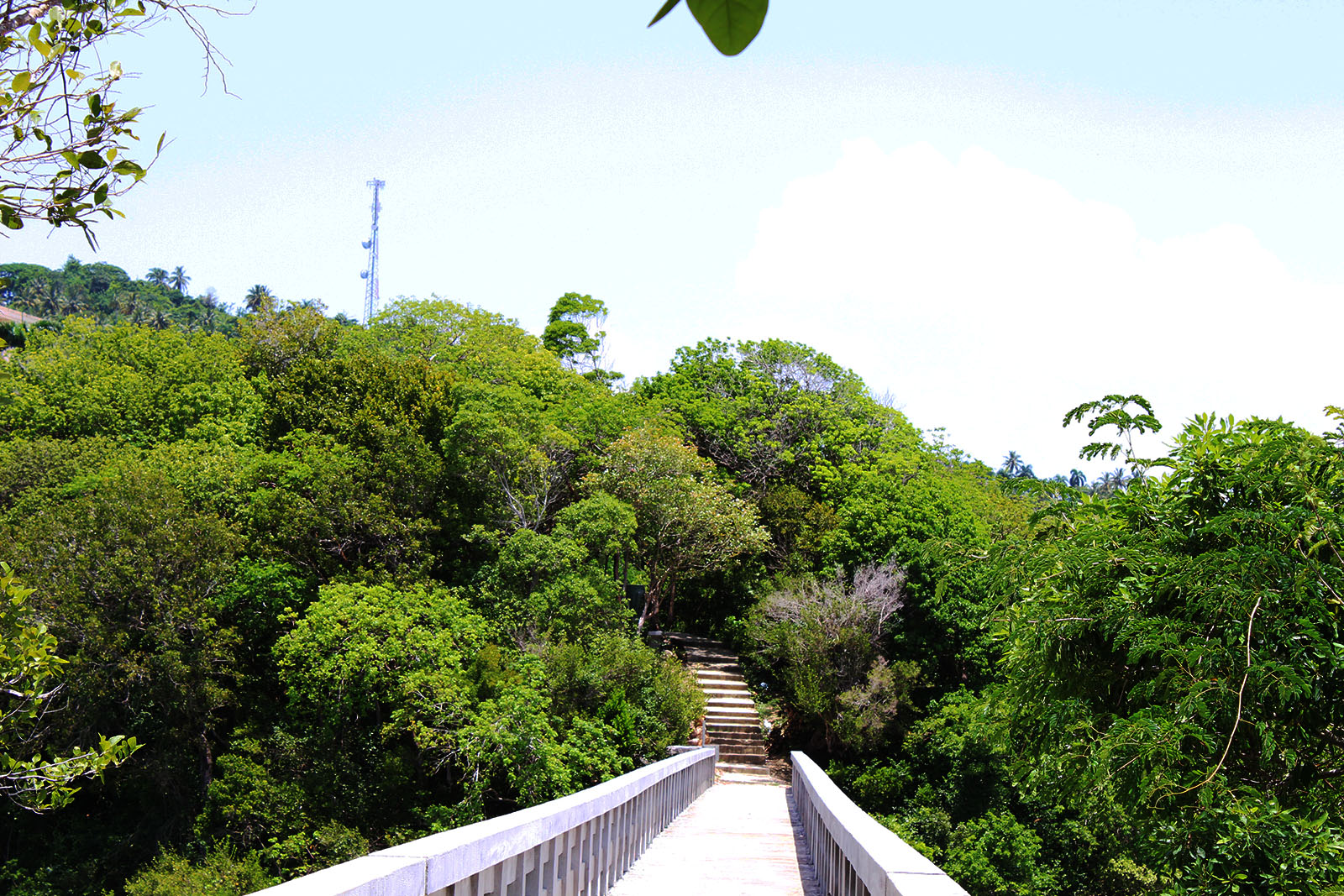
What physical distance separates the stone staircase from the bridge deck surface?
37.8 feet

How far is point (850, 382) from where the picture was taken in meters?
30.8

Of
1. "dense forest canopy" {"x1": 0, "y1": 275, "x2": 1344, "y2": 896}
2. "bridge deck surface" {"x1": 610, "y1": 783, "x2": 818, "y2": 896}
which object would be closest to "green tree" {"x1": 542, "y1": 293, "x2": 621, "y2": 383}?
"dense forest canopy" {"x1": 0, "y1": 275, "x2": 1344, "y2": 896}

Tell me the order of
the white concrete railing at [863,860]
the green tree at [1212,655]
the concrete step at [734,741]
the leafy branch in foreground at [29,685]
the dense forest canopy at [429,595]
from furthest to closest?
the concrete step at [734,741] → the dense forest canopy at [429,595] → the leafy branch in foreground at [29,685] → the green tree at [1212,655] → the white concrete railing at [863,860]

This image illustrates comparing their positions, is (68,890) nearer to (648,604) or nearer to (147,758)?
(147,758)

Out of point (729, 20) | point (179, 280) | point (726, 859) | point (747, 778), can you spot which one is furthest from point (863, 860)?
point (179, 280)

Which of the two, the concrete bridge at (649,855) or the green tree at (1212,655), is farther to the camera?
the green tree at (1212,655)

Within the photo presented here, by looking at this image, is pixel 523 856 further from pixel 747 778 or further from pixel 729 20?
pixel 747 778

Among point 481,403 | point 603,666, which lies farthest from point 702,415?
point 603,666

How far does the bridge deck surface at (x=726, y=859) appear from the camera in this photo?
5230 mm

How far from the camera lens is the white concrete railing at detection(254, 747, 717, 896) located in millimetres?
1897

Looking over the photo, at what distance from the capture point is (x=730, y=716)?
23.0 m

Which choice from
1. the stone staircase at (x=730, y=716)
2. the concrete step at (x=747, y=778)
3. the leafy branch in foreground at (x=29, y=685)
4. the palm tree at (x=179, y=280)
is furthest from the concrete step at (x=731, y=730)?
the palm tree at (x=179, y=280)

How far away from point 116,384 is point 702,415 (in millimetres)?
16026

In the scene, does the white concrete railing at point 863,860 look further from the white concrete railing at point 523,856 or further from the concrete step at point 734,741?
the concrete step at point 734,741
